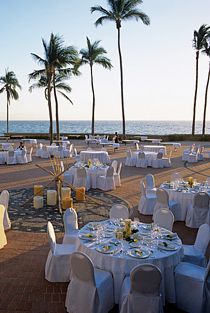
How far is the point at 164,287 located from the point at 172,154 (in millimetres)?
20839

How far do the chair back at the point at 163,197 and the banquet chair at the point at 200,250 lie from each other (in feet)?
9.31

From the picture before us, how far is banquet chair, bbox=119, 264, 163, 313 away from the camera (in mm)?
4262

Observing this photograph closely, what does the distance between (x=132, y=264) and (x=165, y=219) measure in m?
2.05

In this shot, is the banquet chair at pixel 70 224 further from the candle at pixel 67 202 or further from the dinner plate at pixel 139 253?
the candle at pixel 67 202

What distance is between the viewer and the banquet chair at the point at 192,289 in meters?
4.88

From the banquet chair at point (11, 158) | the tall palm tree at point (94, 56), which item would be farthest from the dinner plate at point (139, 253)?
the tall palm tree at point (94, 56)

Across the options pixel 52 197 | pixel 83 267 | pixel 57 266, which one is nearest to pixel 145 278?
pixel 83 267

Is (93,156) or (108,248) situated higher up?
(108,248)

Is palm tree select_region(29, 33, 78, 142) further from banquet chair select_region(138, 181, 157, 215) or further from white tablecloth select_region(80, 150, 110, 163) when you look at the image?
banquet chair select_region(138, 181, 157, 215)

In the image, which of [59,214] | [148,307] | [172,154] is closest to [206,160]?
[172,154]

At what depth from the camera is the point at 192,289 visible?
501 cm

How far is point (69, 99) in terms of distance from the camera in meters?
32.0

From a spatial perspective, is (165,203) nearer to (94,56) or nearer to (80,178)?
(80,178)

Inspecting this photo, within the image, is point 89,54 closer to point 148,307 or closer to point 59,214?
point 59,214
